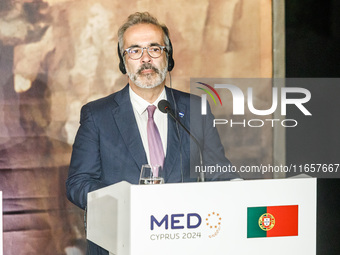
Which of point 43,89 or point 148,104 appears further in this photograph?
point 43,89

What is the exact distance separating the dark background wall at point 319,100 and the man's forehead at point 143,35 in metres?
1.21

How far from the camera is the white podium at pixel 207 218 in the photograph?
203 cm

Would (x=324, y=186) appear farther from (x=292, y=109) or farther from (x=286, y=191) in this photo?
(x=286, y=191)

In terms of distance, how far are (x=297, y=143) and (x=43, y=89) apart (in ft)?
6.20

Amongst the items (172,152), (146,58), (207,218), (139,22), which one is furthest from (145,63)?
(207,218)

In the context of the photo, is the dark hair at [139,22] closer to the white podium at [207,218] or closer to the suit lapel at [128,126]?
the suit lapel at [128,126]

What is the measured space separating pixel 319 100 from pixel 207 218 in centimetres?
242

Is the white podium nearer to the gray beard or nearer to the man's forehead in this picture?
the gray beard

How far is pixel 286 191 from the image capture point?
2.21m

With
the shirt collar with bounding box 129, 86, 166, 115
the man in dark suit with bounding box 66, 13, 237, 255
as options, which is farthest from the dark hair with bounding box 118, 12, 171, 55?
the shirt collar with bounding box 129, 86, 166, 115

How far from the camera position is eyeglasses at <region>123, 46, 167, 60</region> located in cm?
348

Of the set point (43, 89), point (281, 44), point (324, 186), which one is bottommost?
point (324, 186)

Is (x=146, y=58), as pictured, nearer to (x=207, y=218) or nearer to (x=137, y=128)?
(x=137, y=128)

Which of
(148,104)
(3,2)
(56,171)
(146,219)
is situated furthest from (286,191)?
(3,2)
